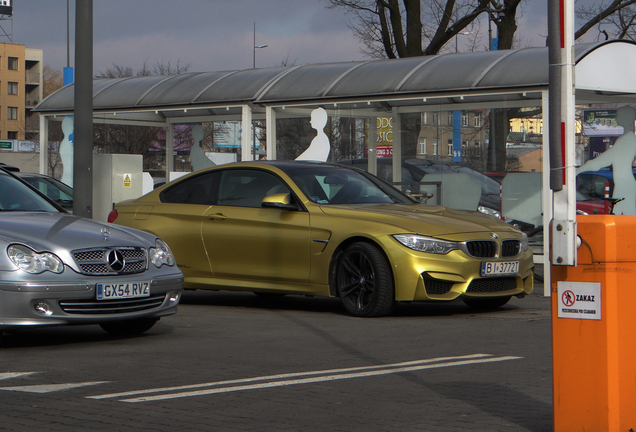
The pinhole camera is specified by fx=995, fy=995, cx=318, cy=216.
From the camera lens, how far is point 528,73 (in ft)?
43.1

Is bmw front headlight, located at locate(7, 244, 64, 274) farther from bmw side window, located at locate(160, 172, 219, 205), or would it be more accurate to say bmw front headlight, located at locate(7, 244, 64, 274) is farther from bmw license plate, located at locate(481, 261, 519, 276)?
bmw license plate, located at locate(481, 261, 519, 276)

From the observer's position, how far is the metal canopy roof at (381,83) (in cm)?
1333

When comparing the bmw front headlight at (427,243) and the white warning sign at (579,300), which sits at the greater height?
the bmw front headlight at (427,243)

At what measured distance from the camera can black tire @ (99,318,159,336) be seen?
845 centimetres

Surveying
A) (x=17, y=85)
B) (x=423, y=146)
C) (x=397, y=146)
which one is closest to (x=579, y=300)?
(x=423, y=146)

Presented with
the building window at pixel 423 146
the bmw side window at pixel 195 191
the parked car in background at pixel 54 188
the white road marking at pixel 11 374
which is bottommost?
the white road marking at pixel 11 374

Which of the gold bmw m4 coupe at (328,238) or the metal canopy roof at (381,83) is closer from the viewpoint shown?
the gold bmw m4 coupe at (328,238)

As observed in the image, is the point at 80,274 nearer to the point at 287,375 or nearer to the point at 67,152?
the point at 287,375

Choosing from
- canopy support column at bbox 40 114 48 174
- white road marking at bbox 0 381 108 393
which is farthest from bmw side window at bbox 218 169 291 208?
canopy support column at bbox 40 114 48 174

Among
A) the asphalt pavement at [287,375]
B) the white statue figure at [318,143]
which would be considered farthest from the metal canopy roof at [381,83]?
the asphalt pavement at [287,375]

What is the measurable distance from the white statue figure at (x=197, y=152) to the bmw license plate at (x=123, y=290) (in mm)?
11597

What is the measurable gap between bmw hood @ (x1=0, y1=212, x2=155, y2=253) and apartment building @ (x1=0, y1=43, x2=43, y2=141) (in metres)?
100

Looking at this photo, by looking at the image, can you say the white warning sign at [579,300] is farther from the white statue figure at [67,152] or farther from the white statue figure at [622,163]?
the white statue figure at [67,152]

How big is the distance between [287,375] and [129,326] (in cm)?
270
